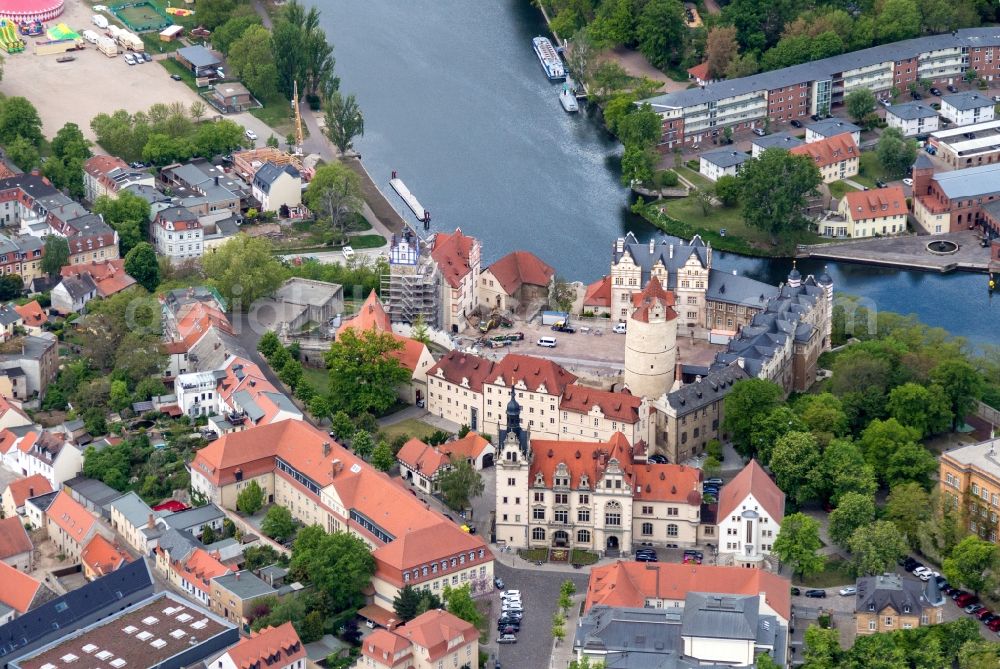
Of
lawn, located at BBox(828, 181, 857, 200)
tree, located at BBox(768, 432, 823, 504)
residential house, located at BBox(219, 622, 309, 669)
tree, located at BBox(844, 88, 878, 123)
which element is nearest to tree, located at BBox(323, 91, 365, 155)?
lawn, located at BBox(828, 181, 857, 200)

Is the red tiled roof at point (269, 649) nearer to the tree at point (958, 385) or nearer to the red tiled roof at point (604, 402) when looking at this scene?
the red tiled roof at point (604, 402)

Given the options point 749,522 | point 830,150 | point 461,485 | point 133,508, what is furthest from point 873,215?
point 133,508

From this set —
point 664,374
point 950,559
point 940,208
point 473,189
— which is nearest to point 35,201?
point 473,189

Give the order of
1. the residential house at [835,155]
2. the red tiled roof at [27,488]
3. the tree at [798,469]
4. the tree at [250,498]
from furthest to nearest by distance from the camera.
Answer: the residential house at [835,155] → the red tiled roof at [27,488] → the tree at [250,498] → the tree at [798,469]

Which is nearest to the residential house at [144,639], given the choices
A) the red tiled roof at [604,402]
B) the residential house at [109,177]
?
the red tiled roof at [604,402]

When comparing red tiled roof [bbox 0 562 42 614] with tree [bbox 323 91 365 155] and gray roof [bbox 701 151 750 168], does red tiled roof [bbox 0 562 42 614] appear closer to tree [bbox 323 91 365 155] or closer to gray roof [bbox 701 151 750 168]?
tree [bbox 323 91 365 155]
